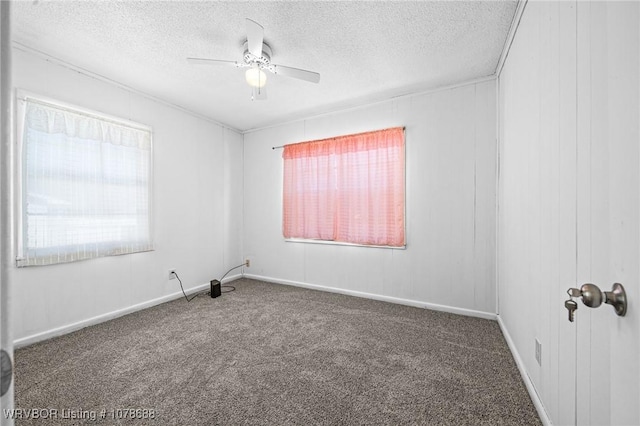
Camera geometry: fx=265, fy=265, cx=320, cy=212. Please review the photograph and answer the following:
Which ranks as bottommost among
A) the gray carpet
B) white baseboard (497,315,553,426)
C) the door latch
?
the gray carpet

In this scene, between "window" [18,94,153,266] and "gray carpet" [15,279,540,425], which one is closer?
"gray carpet" [15,279,540,425]

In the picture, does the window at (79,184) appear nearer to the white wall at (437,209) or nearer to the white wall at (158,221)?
the white wall at (158,221)

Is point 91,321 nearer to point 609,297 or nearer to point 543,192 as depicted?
point 609,297

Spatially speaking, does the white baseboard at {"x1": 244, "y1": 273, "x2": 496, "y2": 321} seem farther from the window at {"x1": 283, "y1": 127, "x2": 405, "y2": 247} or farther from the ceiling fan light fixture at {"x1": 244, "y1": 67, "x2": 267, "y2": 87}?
the ceiling fan light fixture at {"x1": 244, "y1": 67, "x2": 267, "y2": 87}

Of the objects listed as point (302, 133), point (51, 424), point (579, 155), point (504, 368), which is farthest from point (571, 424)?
point (302, 133)

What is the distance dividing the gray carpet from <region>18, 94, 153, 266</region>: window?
32.2 inches

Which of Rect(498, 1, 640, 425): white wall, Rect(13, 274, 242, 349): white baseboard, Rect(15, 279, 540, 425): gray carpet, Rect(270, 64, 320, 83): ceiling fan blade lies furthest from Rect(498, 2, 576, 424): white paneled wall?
Rect(13, 274, 242, 349): white baseboard

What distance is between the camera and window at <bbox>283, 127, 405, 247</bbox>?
318 centimetres

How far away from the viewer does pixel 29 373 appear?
Result: 182 centimetres

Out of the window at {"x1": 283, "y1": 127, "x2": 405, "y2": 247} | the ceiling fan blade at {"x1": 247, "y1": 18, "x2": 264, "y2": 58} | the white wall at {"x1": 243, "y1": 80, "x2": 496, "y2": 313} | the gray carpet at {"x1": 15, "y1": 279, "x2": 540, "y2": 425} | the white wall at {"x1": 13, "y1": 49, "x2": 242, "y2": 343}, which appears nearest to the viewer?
the gray carpet at {"x1": 15, "y1": 279, "x2": 540, "y2": 425}

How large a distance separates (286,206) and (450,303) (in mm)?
2459

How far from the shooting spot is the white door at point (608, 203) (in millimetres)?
612

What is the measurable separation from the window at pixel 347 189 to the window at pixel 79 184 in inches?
73.0

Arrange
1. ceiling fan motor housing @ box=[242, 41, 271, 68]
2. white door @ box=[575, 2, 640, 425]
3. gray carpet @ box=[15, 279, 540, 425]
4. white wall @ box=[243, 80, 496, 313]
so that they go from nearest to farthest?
1. white door @ box=[575, 2, 640, 425]
2. gray carpet @ box=[15, 279, 540, 425]
3. ceiling fan motor housing @ box=[242, 41, 271, 68]
4. white wall @ box=[243, 80, 496, 313]
